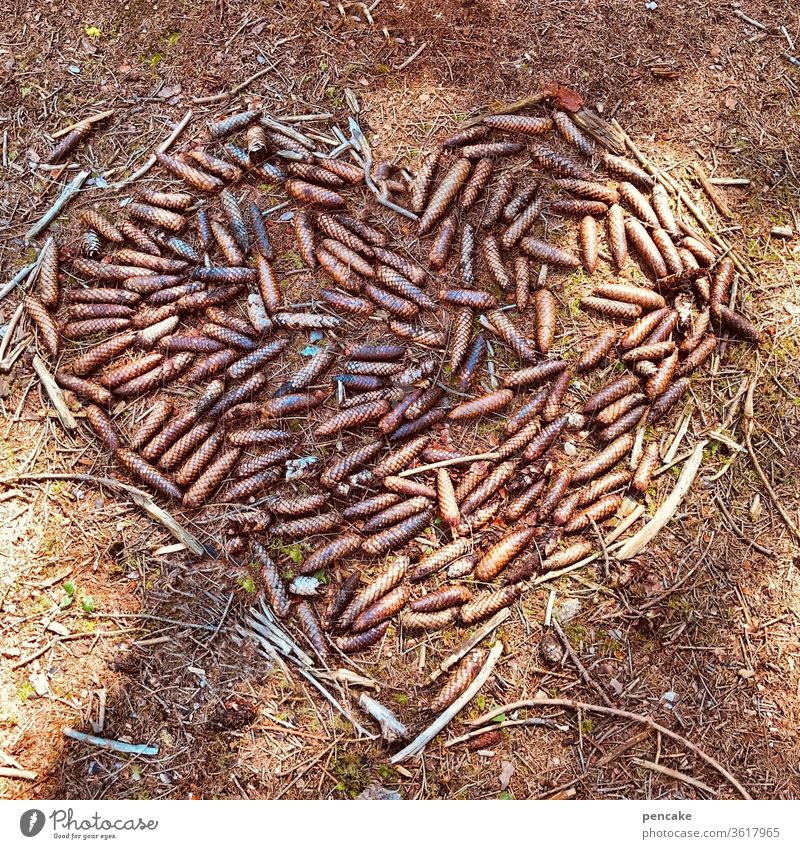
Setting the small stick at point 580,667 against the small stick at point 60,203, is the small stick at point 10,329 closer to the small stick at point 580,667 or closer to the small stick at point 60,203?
the small stick at point 60,203

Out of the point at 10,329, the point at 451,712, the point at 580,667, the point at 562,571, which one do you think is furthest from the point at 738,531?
the point at 10,329

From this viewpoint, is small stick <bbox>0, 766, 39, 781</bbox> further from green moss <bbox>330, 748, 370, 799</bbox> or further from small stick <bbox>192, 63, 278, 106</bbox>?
small stick <bbox>192, 63, 278, 106</bbox>

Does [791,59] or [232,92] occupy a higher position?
[232,92]

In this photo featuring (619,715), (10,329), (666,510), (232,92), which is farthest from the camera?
(232,92)

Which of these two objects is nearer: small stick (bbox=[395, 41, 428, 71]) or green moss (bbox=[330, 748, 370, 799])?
green moss (bbox=[330, 748, 370, 799])

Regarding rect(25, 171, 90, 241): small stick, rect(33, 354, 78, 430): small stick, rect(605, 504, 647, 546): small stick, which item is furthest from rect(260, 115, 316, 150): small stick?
rect(605, 504, 647, 546): small stick

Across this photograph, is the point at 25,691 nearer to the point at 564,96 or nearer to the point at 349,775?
the point at 349,775
